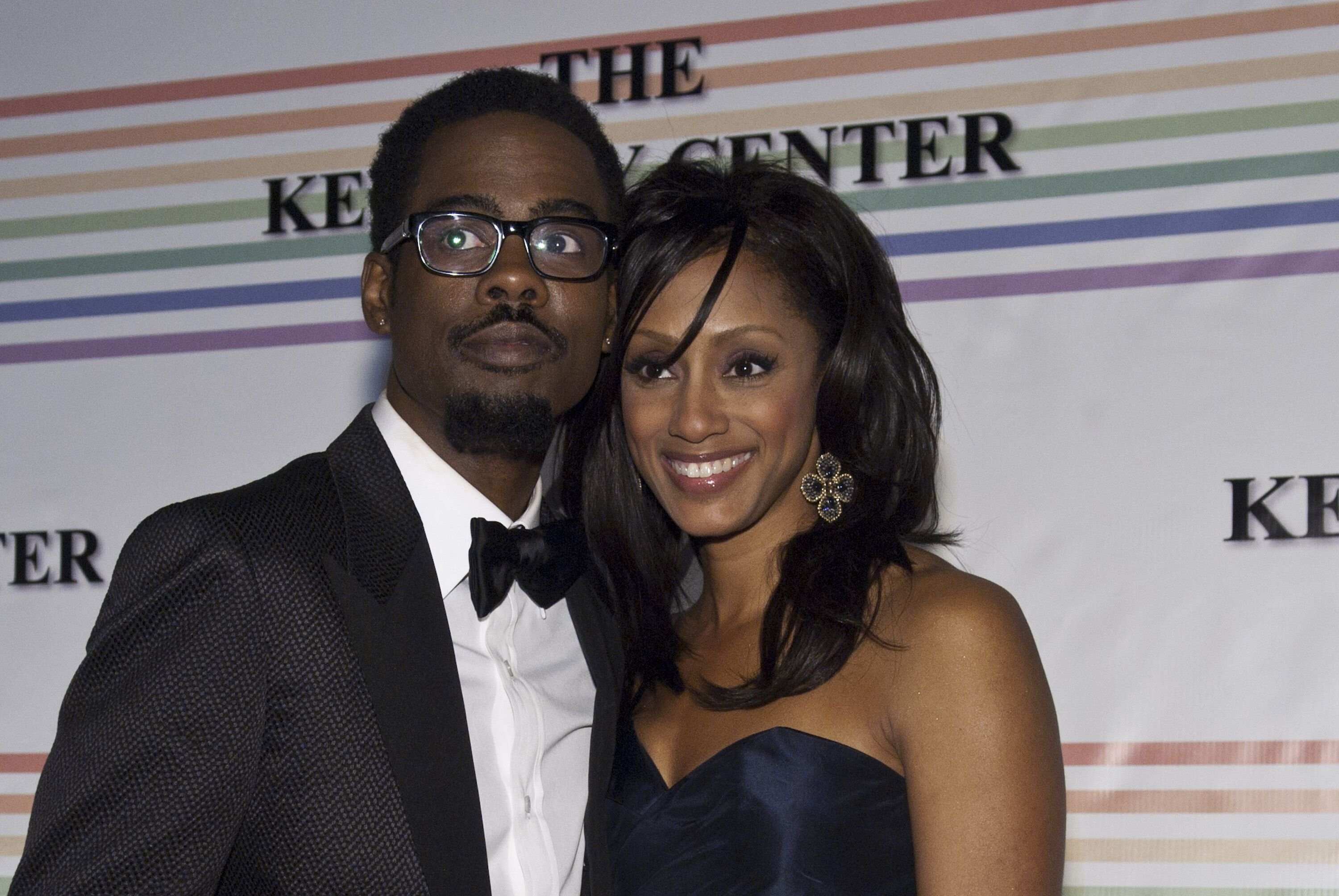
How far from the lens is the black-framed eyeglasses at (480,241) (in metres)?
1.66

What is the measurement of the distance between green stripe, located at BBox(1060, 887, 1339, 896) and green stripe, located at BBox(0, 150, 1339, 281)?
1.15 metres

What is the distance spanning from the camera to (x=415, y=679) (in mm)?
1444

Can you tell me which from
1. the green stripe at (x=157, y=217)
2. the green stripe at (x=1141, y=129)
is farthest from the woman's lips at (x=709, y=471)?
the green stripe at (x=157, y=217)

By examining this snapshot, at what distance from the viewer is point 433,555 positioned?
5.29 ft

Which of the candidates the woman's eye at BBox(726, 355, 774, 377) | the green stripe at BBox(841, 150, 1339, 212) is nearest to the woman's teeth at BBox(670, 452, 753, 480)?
the woman's eye at BBox(726, 355, 774, 377)

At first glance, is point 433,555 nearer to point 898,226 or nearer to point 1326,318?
point 898,226

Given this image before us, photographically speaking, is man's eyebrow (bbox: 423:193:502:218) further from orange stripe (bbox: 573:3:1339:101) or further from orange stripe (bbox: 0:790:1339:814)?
orange stripe (bbox: 0:790:1339:814)

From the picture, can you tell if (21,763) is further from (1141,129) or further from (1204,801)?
(1141,129)

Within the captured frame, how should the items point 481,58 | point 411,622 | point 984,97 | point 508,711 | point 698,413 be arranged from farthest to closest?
1. point 481,58
2. point 984,97
3. point 698,413
4. point 508,711
5. point 411,622

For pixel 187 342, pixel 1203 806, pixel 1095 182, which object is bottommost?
pixel 1203 806

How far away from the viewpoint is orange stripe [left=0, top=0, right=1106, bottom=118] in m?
2.51

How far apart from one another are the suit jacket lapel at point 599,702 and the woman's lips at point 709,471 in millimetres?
199

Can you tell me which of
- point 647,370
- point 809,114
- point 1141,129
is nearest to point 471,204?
point 647,370

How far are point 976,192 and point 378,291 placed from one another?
1.17 meters
